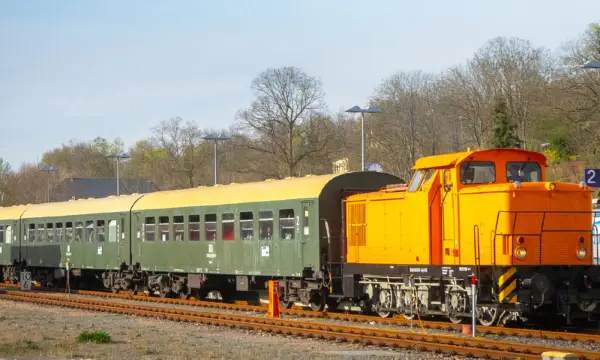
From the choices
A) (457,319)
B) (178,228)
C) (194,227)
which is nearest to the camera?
(457,319)

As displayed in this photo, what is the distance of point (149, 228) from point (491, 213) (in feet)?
55.5

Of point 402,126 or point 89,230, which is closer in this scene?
point 89,230

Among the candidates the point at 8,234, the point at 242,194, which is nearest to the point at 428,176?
the point at 242,194

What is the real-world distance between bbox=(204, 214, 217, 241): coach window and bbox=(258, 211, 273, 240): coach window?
2.67m

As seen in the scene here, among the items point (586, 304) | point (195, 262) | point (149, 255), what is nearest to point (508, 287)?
point (586, 304)

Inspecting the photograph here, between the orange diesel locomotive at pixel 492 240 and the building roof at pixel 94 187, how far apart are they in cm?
8148

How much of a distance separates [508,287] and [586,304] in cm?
182

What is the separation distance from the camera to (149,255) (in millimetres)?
31594

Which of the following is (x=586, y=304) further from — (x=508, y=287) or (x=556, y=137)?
(x=556, y=137)

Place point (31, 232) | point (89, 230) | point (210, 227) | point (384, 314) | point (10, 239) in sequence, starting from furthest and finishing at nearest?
point (10, 239) < point (31, 232) < point (89, 230) < point (210, 227) < point (384, 314)

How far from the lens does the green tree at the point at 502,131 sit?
6334 centimetres

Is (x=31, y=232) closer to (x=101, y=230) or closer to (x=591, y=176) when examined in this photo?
(x=101, y=230)

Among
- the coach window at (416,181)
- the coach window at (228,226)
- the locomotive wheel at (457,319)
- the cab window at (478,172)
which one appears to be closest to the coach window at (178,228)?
the coach window at (228,226)

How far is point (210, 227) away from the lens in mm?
28094
